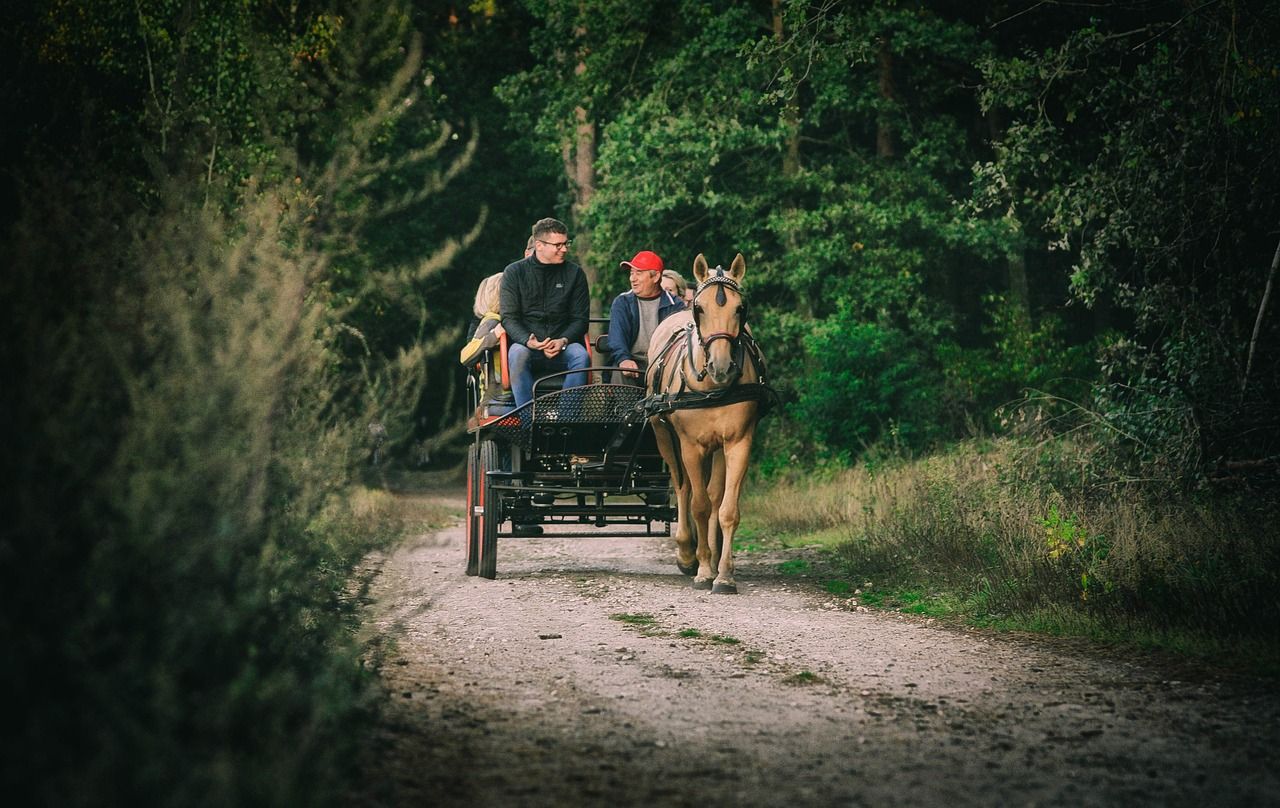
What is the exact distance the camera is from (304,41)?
875 inches

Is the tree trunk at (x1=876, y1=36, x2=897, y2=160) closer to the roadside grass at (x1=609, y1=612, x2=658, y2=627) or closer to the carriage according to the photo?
the carriage

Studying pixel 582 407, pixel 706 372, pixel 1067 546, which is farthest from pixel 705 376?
pixel 1067 546

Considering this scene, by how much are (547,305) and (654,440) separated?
145 centimetres

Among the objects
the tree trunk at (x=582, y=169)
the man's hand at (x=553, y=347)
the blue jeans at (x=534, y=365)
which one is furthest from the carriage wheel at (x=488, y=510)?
the tree trunk at (x=582, y=169)

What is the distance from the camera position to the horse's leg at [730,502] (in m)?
10.5

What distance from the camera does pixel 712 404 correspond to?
10477 mm

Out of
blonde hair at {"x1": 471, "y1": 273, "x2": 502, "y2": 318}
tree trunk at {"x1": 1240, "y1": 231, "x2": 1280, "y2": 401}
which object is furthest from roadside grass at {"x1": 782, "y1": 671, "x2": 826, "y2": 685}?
blonde hair at {"x1": 471, "y1": 273, "x2": 502, "y2": 318}

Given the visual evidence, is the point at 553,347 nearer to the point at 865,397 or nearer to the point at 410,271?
the point at 410,271

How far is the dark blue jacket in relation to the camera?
12.0 m

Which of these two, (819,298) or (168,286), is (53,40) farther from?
(819,298)

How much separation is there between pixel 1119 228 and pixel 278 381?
794 centimetres

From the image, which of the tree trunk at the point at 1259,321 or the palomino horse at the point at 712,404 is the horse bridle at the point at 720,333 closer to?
the palomino horse at the point at 712,404

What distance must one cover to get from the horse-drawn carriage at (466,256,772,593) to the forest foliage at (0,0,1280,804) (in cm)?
139

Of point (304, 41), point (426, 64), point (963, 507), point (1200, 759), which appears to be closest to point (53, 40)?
point (963, 507)
